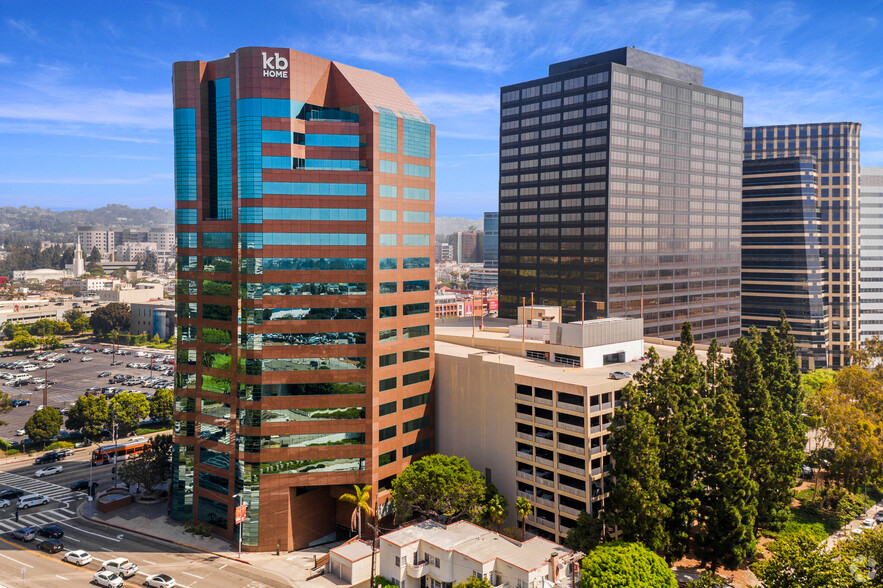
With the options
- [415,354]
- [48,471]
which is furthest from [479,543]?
[48,471]

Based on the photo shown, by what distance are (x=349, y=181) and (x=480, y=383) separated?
3687 cm

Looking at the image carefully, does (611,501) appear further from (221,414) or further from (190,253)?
(190,253)

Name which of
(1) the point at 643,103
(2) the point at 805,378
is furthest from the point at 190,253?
(2) the point at 805,378

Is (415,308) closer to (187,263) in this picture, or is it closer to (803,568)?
(187,263)

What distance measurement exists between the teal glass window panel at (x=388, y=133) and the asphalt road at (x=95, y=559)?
63.0 meters

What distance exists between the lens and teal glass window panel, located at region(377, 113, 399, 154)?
9412cm

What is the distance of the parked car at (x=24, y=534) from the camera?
90.4 m

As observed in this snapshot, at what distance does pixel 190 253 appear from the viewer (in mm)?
98125

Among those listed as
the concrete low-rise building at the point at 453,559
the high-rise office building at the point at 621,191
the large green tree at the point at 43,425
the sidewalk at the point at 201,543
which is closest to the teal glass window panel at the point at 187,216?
the sidewalk at the point at 201,543

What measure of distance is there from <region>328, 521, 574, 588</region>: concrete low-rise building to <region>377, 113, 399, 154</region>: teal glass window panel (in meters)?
55.6

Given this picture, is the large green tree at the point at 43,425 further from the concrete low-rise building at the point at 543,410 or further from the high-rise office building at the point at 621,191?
the high-rise office building at the point at 621,191

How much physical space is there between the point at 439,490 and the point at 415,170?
49.7m

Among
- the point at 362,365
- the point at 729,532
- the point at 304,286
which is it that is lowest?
the point at 729,532

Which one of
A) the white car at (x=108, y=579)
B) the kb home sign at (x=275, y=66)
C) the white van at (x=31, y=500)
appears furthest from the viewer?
the white van at (x=31, y=500)
